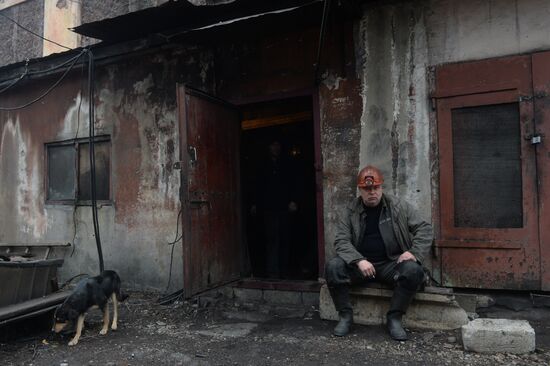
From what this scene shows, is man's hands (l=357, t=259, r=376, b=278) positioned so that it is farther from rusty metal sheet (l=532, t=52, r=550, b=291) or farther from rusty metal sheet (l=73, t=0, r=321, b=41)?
rusty metal sheet (l=73, t=0, r=321, b=41)

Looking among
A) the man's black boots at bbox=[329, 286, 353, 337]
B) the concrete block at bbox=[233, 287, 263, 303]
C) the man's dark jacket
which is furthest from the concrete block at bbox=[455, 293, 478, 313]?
the concrete block at bbox=[233, 287, 263, 303]

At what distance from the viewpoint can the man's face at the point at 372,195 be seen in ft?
14.5

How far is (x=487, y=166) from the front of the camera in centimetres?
461

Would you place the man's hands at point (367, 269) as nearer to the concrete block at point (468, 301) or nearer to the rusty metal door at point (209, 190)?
the concrete block at point (468, 301)

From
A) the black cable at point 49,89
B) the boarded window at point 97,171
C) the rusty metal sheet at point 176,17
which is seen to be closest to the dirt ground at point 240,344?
the boarded window at point 97,171

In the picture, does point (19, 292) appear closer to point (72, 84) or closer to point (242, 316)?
point (242, 316)

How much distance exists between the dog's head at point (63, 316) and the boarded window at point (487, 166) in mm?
4033

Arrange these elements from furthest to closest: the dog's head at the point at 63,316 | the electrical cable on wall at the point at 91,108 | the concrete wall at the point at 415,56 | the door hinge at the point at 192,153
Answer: the electrical cable on wall at the point at 91,108 < the door hinge at the point at 192,153 < the concrete wall at the point at 415,56 < the dog's head at the point at 63,316

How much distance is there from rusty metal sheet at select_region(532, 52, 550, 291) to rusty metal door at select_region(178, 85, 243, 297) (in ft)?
11.3

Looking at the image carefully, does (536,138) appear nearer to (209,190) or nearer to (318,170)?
(318,170)

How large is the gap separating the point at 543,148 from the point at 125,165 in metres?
5.46

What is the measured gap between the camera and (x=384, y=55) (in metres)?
5.04

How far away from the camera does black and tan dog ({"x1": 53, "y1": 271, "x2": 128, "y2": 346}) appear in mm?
4316

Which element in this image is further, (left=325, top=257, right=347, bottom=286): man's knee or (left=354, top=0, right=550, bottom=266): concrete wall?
(left=354, top=0, right=550, bottom=266): concrete wall
